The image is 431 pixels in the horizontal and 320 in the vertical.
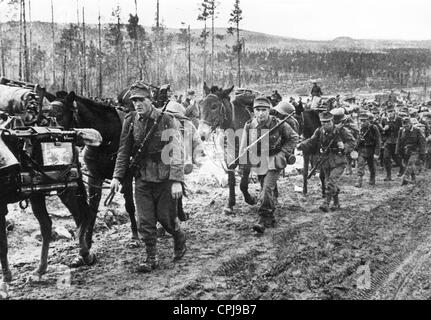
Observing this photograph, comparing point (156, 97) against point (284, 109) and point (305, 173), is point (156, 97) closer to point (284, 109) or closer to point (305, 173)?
point (284, 109)

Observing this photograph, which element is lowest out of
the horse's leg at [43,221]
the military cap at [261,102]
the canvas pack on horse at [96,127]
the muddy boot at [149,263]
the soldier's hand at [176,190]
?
the muddy boot at [149,263]

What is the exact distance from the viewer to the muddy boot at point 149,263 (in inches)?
→ 226

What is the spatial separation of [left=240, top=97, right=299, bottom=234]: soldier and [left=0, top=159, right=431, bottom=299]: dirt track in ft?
1.12

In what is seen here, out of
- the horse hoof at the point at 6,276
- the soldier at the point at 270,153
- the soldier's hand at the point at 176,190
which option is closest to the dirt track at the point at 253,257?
the horse hoof at the point at 6,276

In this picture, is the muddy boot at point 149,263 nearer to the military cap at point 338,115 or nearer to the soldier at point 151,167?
the soldier at point 151,167

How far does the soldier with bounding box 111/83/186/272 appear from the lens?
5727 mm

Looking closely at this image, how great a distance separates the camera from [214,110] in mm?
9016

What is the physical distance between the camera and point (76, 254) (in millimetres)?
6609

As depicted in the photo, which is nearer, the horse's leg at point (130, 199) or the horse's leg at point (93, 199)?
the horse's leg at point (93, 199)

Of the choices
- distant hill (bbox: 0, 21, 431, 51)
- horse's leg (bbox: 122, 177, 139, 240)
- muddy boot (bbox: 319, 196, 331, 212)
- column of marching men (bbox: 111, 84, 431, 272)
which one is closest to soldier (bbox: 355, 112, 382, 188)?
column of marching men (bbox: 111, 84, 431, 272)

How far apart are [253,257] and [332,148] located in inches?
164
